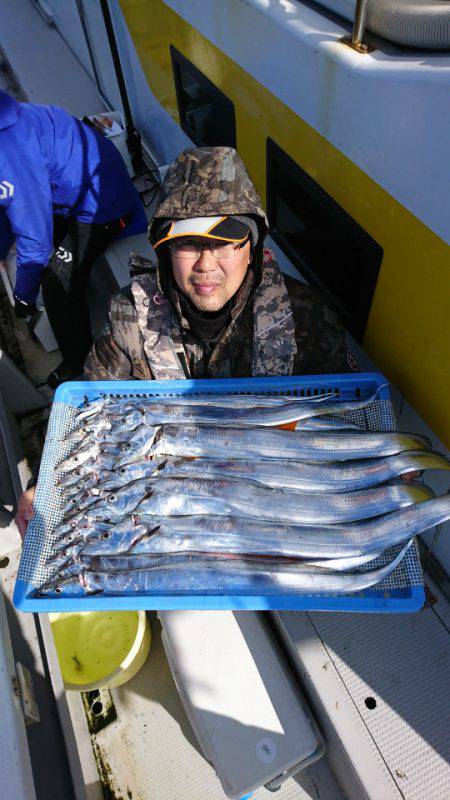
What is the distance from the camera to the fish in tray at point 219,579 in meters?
1.82

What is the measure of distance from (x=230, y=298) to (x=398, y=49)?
1137 millimetres

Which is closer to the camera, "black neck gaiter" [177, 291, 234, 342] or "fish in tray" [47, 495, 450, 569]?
"fish in tray" [47, 495, 450, 569]

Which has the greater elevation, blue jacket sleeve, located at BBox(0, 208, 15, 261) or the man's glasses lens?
the man's glasses lens

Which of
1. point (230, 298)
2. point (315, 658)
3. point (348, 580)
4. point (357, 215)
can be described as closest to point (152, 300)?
point (230, 298)

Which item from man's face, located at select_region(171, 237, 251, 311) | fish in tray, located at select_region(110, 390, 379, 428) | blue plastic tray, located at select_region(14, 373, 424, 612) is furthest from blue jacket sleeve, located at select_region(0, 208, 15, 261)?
fish in tray, located at select_region(110, 390, 379, 428)

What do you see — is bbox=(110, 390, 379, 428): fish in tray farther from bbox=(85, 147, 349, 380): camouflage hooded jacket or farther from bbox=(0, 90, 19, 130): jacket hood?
bbox=(0, 90, 19, 130): jacket hood

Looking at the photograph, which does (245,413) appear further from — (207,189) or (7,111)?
(7,111)

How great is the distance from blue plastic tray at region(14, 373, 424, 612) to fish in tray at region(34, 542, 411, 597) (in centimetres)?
4

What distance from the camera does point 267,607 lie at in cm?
176

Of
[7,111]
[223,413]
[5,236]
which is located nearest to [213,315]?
[223,413]

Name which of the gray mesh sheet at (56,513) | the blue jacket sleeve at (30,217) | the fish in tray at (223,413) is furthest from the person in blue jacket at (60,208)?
the fish in tray at (223,413)

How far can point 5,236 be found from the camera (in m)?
4.29

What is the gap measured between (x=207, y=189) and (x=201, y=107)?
1829mm

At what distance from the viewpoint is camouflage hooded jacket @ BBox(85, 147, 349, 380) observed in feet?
6.61
